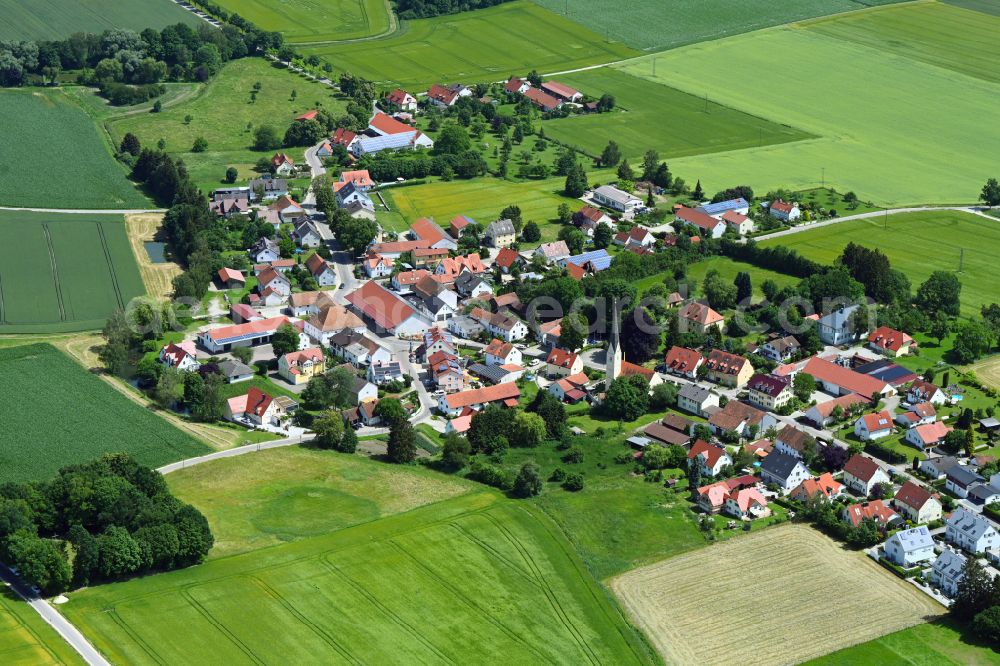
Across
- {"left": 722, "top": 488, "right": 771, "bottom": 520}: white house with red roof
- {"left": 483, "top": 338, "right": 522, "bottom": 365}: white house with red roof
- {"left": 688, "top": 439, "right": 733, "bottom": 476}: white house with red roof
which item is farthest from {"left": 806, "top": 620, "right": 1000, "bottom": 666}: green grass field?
{"left": 483, "top": 338, "right": 522, "bottom": 365}: white house with red roof

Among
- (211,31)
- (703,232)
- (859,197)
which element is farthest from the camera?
(211,31)

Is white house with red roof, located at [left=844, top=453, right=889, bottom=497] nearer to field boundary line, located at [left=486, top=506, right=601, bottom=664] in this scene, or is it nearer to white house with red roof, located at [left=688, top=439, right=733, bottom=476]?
white house with red roof, located at [left=688, top=439, right=733, bottom=476]

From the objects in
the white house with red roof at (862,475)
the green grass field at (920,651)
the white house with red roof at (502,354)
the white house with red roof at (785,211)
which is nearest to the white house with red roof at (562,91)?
the white house with red roof at (785,211)

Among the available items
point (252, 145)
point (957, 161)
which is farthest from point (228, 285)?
point (957, 161)

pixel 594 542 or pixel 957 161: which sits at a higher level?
pixel 957 161

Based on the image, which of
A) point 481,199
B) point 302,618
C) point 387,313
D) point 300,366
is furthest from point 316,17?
point 302,618

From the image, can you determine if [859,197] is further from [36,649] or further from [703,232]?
[36,649]

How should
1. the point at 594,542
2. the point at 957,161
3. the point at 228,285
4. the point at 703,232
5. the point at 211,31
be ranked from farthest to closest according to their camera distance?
the point at 211,31, the point at 957,161, the point at 703,232, the point at 228,285, the point at 594,542
